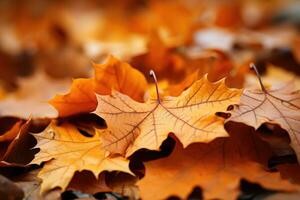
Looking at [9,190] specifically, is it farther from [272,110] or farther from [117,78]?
[272,110]

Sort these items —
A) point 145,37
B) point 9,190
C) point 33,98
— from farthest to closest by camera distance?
point 145,37 < point 33,98 < point 9,190

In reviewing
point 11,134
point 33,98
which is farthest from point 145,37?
point 11,134

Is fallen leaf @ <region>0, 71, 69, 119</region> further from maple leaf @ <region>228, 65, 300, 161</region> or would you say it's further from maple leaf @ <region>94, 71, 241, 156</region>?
maple leaf @ <region>228, 65, 300, 161</region>

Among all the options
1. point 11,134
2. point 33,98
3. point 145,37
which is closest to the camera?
point 11,134

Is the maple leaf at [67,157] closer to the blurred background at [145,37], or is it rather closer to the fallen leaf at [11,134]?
the fallen leaf at [11,134]

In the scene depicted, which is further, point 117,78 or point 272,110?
point 117,78

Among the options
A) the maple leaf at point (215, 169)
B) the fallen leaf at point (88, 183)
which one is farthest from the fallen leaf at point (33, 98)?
the maple leaf at point (215, 169)
